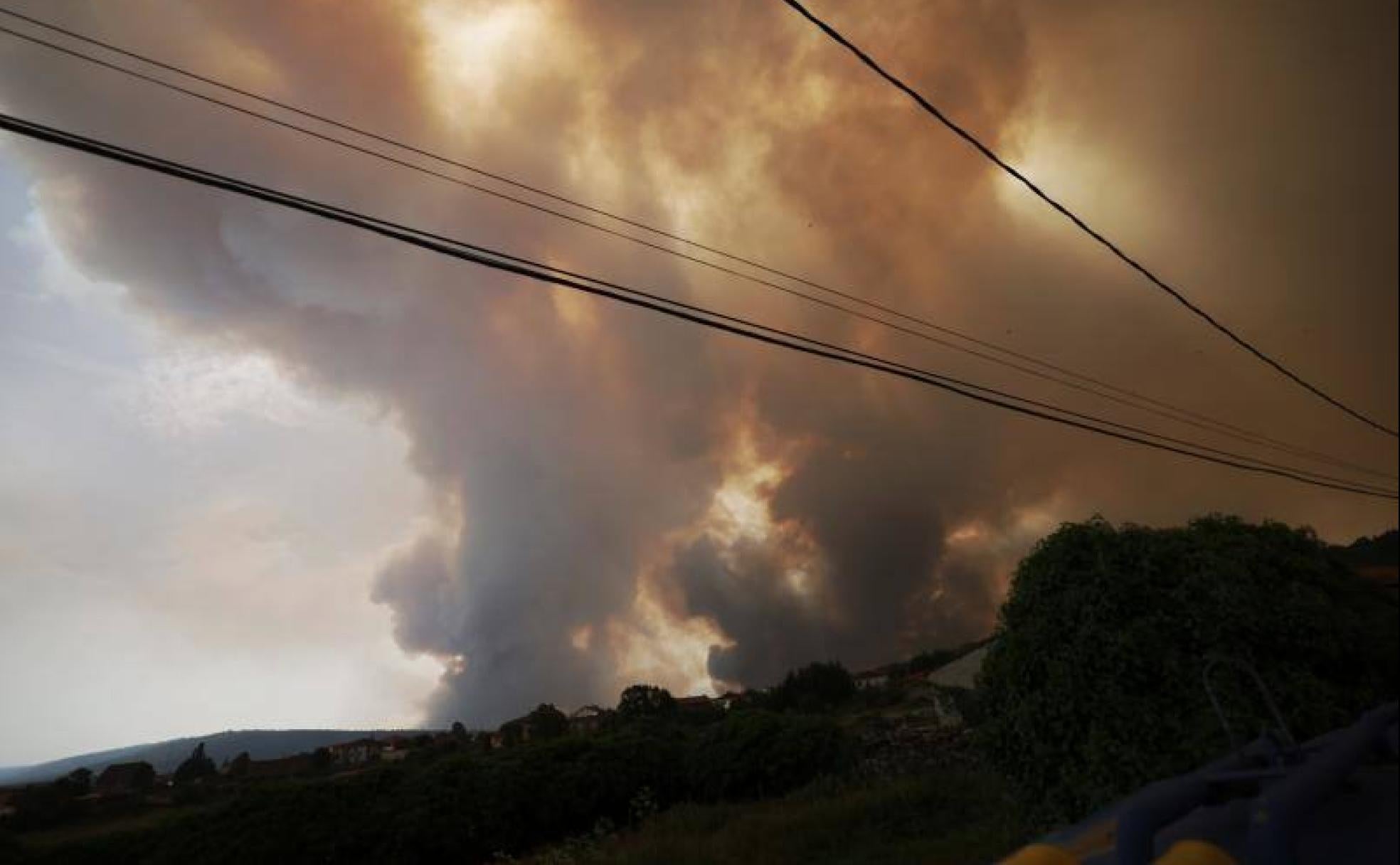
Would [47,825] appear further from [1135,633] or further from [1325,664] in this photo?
[1325,664]

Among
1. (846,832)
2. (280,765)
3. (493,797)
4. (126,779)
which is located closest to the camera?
(846,832)

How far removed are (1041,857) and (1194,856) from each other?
30.3 inches

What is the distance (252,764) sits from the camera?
37344mm

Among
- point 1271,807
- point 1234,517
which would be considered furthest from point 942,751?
point 1271,807

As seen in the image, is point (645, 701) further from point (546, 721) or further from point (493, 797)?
point (493, 797)

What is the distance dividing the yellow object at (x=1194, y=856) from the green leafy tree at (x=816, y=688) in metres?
59.1

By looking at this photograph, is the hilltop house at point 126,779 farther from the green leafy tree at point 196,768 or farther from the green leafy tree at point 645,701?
the green leafy tree at point 645,701

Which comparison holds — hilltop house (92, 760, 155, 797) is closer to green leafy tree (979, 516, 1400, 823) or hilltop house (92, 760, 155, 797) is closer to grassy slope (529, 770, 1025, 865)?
grassy slope (529, 770, 1025, 865)

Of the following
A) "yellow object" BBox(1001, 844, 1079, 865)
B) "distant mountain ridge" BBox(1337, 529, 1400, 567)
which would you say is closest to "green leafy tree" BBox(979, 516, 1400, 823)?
"distant mountain ridge" BBox(1337, 529, 1400, 567)

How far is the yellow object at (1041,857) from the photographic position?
2957 mm

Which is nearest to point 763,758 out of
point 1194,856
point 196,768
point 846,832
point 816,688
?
point 846,832

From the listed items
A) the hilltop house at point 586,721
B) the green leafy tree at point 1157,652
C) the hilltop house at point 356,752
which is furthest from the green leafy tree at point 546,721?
the green leafy tree at point 1157,652

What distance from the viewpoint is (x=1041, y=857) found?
2998 millimetres

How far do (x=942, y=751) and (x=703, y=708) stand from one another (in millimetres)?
27960
